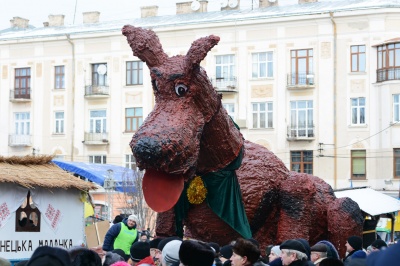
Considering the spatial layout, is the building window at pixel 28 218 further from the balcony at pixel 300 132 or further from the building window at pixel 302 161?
the building window at pixel 302 161

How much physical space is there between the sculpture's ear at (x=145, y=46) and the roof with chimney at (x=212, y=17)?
29.1m

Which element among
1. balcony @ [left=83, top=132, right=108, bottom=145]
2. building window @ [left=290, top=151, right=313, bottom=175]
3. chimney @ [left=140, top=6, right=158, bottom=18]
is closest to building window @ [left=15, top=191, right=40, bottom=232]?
building window @ [left=290, top=151, right=313, bottom=175]

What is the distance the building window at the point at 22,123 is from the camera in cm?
4306

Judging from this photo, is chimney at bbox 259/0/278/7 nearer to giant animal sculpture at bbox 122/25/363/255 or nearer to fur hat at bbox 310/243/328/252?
giant animal sculpture at bbox 122/25/363/255

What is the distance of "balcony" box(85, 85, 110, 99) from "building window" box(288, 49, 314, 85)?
29.7 feet

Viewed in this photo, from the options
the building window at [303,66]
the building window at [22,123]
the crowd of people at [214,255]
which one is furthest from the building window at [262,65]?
the crowd of people at [214,255]

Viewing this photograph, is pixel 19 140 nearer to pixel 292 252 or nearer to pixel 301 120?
pixel 301 120

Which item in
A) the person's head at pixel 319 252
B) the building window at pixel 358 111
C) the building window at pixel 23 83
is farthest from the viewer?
the building window at pixel 23 83

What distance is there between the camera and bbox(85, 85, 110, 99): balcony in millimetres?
40997

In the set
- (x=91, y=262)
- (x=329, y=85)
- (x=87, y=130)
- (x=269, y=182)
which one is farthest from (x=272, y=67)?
(x=91, y=262)

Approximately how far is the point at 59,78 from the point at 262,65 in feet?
33.5

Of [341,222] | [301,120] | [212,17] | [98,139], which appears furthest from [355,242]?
[98,139]

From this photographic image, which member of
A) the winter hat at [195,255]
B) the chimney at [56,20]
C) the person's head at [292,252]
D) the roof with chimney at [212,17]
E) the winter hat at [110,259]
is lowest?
the winter hat at [110,259]

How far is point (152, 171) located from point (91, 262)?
170 cm
